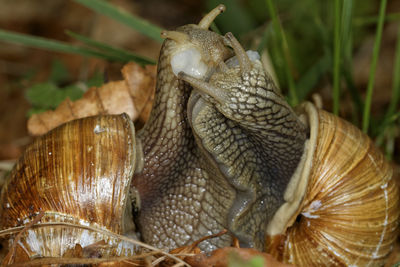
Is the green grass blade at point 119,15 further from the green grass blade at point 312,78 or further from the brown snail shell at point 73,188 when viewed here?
the green grass blade at point 312,78

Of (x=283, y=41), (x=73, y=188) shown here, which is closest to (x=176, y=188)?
(x=73, y=188)

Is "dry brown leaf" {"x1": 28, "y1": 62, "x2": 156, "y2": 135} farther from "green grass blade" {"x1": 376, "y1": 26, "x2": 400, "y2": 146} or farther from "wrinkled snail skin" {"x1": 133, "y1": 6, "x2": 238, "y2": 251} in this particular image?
"green grass blade" {"x1": 376, "y1": 26, "x2": 400, "y2": 146}

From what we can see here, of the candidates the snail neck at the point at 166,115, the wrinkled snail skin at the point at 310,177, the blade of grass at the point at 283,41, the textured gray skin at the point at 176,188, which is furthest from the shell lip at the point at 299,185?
the snail neck at the point at 166,115

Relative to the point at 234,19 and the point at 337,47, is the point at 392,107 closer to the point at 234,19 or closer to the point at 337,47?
the point at 337,47

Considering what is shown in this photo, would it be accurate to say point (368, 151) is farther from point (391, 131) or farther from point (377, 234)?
point (391, 131)

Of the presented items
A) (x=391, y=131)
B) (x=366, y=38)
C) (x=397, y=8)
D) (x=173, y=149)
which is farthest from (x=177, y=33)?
(x=397, y=8)
